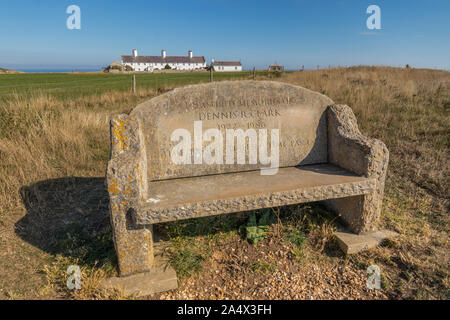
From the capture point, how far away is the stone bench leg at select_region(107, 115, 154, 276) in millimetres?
2096

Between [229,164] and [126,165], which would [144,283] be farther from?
[229,164]

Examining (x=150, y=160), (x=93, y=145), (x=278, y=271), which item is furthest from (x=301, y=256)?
(x=93, y=145)

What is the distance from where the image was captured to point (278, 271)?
7.97ft

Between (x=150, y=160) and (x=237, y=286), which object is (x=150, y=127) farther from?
(x=237, y=286)

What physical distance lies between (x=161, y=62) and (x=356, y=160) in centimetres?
7047

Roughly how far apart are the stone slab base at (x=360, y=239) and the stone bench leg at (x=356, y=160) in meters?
0.07

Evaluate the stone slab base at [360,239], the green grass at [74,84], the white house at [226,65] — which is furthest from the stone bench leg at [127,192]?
the white house at [226,65]

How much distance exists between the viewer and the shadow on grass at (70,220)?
265 centimetres

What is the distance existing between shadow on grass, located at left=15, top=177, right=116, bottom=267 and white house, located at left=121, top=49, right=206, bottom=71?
62299mm

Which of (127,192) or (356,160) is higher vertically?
(356,160)

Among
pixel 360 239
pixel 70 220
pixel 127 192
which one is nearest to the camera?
pixel 127 192

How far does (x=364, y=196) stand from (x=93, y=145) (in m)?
4.65

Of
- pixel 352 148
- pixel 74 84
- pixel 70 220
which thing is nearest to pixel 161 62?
pixel 74 84

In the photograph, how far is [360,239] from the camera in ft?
8.86
